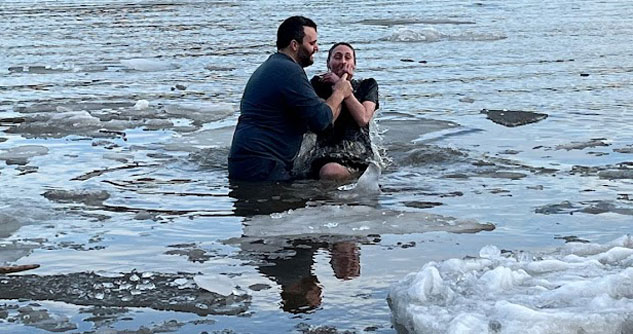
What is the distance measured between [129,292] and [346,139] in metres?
4.46

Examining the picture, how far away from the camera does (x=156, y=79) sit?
1791cm

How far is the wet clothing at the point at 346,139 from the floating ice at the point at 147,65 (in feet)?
29.6

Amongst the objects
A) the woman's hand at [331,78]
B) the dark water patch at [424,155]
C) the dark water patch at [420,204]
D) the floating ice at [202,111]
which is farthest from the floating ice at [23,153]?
the dark water patch at [420,204]

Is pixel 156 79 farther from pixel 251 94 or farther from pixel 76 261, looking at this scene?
pixel 76 261

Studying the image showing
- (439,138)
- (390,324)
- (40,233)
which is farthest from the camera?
(439,138)

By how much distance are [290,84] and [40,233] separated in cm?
278

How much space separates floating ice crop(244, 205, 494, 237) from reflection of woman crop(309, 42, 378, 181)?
174 centimetres

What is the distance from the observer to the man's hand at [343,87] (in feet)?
33.5

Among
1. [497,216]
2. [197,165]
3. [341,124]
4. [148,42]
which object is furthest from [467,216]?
[148,42]

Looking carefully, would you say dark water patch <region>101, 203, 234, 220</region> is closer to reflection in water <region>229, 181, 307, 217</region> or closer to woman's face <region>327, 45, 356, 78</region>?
reflection in water <region>229, 181, 307, 217</region>

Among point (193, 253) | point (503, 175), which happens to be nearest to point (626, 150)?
point (503, 175)

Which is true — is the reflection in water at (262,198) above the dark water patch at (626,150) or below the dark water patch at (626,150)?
above

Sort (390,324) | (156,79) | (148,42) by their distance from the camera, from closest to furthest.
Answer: (390,324)
(156,79)
(148,42)

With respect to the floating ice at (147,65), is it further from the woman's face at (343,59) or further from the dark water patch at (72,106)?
the woman's face at (343,59)
